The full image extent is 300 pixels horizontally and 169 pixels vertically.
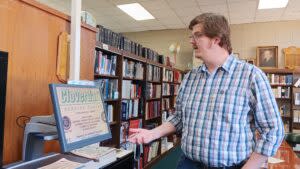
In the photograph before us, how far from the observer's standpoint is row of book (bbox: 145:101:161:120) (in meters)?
4.50

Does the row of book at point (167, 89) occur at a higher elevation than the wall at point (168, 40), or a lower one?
lower

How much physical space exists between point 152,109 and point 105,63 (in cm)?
190

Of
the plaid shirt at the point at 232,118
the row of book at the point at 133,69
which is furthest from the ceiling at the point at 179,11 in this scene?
the plaid shirt at the point at 232,118

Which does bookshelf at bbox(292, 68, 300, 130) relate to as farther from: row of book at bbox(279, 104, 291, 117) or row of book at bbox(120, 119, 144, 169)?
row of book at bbox(120, 119, 144, 169)

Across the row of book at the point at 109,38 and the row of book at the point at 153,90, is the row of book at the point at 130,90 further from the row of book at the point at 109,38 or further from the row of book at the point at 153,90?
the row of book at the point at 109,38

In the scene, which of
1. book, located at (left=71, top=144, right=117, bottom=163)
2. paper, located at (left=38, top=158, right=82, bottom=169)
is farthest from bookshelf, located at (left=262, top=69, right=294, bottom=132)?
paper, located at (left=38, top=158, right=82, bottom=169)

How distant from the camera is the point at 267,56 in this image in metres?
5.94

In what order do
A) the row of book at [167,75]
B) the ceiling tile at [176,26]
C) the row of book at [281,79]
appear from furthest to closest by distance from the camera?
the ceiling tile at [176,26] < the row of book at [281,79] < the row of book at [167,75]

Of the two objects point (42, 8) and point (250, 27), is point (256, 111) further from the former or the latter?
point (250, 27)

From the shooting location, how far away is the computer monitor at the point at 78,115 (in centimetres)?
109

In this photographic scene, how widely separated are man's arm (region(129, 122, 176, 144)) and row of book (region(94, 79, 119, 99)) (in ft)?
5.38

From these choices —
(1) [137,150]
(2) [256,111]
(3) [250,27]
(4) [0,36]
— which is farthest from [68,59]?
(3) [250,27]

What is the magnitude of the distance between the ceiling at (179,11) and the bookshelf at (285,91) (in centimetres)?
123

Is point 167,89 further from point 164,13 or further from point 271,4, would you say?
point 271,4
